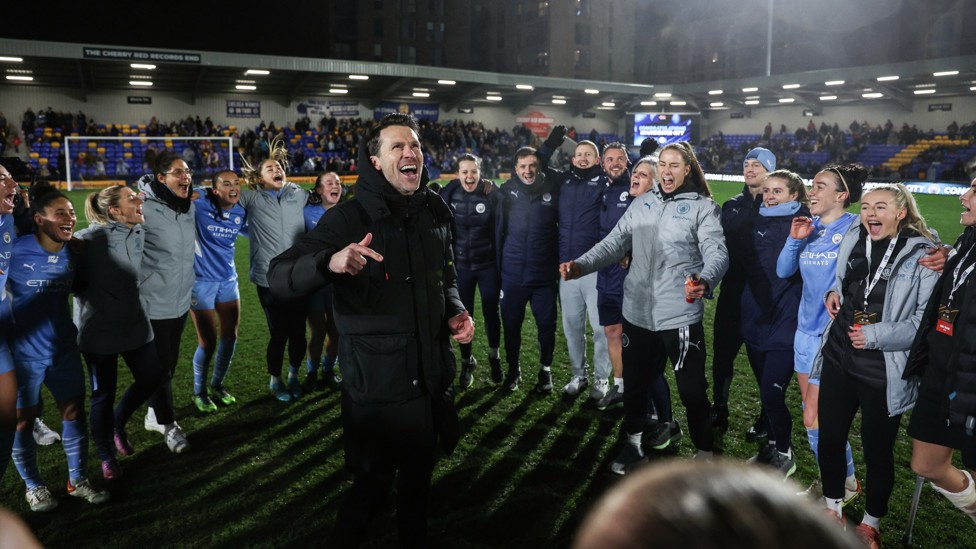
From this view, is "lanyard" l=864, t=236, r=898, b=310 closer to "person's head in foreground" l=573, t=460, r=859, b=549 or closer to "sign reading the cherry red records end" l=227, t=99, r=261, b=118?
"person's head in foreground" l=573, t=460, r=859, b=549

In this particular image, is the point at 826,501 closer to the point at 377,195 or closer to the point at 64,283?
the point at 377,195

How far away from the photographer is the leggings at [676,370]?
12.8ft

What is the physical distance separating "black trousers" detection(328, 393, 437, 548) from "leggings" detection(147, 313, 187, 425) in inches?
93.8

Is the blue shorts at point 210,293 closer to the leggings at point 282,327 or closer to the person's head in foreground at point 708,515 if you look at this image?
the leggings at point 282,327

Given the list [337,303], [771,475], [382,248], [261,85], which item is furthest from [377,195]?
[261,85]

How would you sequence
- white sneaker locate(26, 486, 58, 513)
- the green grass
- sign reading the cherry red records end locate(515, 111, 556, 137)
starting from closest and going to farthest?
the green grass, white sneaker locate(26, 486, 58, 513), sign reading the cherry red records end locate(515, 111, 556, 137)

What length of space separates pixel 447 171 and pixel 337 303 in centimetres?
2909

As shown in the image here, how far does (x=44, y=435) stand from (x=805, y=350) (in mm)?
5444

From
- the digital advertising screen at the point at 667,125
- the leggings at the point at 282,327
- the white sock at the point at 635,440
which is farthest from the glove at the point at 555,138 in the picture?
the digital advertising screen at the point at 667,125

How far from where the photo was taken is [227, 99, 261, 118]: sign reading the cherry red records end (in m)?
33.3

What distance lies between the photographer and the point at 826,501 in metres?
3.58

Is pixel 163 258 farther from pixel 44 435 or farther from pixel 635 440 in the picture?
pixel 635 440

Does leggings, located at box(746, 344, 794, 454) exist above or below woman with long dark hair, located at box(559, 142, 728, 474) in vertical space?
below

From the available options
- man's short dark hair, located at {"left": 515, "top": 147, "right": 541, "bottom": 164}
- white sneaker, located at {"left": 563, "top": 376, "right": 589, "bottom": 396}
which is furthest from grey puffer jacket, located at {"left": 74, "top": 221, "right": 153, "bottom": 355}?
white sneaker, located at {"left": 563, "top": 376, "right": 589, "bottom": 396}
